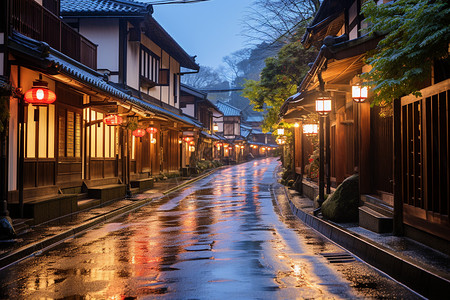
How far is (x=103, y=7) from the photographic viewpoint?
92.5 feet

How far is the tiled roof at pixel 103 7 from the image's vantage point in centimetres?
2758

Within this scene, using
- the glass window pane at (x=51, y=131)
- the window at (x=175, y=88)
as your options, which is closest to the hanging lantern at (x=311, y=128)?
the glass window pane at (x=51, y=131)

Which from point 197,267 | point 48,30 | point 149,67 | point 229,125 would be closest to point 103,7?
point 149,67

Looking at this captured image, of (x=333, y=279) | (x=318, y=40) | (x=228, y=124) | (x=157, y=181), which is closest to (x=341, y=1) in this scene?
(x=318, y=40)

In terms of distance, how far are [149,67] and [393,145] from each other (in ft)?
82.4

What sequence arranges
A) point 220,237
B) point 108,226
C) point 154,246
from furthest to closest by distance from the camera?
point 108,226 → point 220,237 → point 154,246

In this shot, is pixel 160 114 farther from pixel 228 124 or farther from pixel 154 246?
pixel 228 124

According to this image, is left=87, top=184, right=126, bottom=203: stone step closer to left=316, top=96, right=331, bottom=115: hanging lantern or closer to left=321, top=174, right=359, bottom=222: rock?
left=316, top=96, right=331, bottom=115: hanging lantern

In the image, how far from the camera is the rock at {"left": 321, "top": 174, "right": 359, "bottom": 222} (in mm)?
14445

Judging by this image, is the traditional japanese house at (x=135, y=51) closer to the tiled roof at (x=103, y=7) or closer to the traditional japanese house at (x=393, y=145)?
the tiled roof at (x=103, y=7)

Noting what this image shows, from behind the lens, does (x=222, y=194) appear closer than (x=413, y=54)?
No

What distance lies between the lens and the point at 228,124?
3556 inches

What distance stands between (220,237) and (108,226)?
14.6 ft

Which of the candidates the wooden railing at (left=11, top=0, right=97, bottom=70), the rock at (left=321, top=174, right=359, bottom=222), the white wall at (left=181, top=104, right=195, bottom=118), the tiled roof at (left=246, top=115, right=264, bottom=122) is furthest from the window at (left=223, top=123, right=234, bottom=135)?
the rock at (left=321, top=174, right=359, bottom=222)
